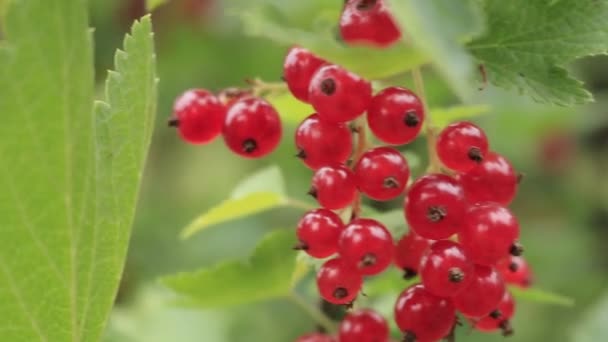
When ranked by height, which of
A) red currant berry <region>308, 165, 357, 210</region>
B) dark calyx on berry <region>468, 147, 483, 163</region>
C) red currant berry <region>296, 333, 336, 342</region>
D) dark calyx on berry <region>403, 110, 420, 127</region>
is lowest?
red currant berry <region>296, 333, 336, 342</region>

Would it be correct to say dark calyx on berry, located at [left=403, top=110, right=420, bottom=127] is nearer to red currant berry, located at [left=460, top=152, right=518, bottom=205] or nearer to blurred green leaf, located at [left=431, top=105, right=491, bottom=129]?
red currant berry, located at [left=460, top=152, right=518, bottom=205]

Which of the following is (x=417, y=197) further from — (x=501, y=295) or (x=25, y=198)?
(x=25, y=198)


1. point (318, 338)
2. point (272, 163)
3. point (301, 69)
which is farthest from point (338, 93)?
point (272, 163)

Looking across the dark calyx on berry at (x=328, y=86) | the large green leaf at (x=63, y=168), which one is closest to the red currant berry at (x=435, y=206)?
the dark calyx on berry at (x=328, y=86)

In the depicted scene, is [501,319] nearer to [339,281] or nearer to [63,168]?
[339,281]

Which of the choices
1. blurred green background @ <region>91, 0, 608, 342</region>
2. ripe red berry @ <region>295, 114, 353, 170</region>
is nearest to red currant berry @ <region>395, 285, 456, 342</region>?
ripe red berry @ <region>295, 114, 353, 170</region>
